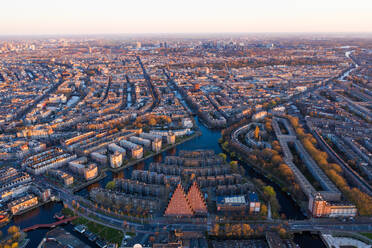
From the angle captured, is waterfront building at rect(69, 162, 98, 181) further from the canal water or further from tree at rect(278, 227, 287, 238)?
tree at rect(278, 227, 287, 238)

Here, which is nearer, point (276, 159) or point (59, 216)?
point (59, 216)

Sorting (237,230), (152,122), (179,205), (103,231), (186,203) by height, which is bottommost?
(103,231)

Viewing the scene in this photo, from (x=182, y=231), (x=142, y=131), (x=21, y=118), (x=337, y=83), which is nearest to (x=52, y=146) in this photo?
(x=142, y=131)

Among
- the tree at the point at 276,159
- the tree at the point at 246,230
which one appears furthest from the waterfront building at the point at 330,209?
the tree at the point at 276,159

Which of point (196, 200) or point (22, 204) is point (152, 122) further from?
point (22, 204)

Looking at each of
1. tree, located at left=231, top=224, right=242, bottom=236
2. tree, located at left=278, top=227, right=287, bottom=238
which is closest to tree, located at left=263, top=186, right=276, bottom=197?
tree, located at left=278, top=227, right=287, bottom=238

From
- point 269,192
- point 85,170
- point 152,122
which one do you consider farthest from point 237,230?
point 152,122
